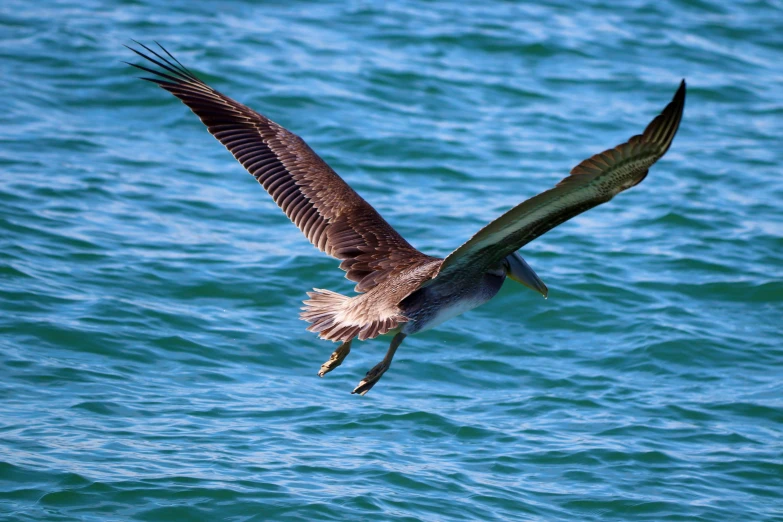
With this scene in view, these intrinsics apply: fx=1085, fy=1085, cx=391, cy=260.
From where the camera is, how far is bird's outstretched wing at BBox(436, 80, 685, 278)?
4.01 m

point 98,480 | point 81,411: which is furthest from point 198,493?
point 81,411

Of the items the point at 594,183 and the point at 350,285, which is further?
the point at 350,285

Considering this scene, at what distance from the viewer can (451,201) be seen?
9.18m

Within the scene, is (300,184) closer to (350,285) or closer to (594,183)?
(350,285)

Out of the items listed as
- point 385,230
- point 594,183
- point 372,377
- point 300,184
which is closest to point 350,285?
point 300,184

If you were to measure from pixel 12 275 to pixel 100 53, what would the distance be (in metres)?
4.40

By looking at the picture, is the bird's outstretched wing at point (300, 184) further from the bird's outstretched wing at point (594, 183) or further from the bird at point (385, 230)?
the bird's outstretched wing at point (594, 183)

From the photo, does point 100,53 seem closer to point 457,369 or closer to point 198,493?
point 457,369

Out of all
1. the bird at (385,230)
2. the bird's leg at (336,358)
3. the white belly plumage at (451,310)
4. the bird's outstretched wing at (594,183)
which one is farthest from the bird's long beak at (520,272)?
the bird's leg at (336,358)

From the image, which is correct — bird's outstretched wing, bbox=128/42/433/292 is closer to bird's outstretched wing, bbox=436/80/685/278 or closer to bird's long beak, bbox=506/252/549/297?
bird's long beak, bbox=506/252/549/297

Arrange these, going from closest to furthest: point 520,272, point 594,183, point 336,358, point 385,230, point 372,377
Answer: point 594,183 → point 372,377 → point 336,358 → point 520,272 → point 385,230

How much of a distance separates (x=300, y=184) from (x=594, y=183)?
243 cm

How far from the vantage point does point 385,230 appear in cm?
599

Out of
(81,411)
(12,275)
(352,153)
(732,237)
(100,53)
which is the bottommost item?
(81,411)
